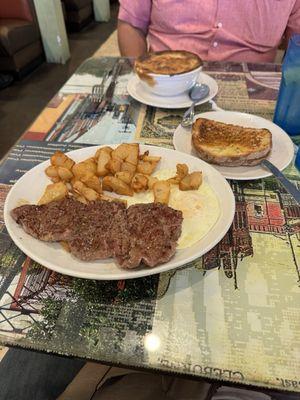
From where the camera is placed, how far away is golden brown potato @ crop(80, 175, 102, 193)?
0.82 m

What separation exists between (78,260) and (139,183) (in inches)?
10.0

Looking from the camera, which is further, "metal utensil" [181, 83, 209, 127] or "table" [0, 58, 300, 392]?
"metal utensil" [181, 83, 209, 127]

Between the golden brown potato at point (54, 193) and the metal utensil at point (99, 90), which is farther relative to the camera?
the metal utensil at point (99, 90)

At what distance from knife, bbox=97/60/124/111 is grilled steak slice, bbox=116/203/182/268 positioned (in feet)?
2.17

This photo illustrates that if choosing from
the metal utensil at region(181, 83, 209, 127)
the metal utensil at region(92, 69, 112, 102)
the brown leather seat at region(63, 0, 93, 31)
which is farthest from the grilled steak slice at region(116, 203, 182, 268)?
the brown leather seat at region(63, 0, 93, 31)

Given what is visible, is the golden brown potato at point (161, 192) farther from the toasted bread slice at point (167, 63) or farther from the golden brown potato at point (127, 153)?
the toasted bread slice at point (167, 63)

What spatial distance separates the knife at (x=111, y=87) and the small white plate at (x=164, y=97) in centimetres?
7

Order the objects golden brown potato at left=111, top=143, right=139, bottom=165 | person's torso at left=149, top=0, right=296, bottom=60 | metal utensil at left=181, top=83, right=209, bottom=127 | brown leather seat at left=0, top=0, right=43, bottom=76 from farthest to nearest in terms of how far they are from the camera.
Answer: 1. brown leather seat at left=0, top=0, right=43, bottom=76
2. person's torso at left=149, top=0, right=296, bottom=60
3. metal utensil at left=181, top=83, right=209, bottom=127
4. golden brown potato at left=111, top=143, right=139, bottom=165

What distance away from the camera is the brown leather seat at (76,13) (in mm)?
4965

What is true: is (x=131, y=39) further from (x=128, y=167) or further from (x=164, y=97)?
(x=128, y=167)

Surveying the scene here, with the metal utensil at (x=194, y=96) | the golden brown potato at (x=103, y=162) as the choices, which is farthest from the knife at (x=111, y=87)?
the golden brown potato at (x=103, y=162)

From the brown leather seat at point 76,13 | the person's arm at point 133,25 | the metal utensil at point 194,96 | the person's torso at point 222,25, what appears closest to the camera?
the metal utensil at point 194,96

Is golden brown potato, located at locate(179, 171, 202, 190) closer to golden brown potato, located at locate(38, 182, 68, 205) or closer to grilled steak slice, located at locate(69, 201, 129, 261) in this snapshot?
grilled steak slice, located at locate(69, 201, 129, 261)

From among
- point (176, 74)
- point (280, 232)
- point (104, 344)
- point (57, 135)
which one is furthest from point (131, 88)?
point (104, 344)
